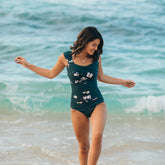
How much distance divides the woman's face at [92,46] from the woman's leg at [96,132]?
0.59 m

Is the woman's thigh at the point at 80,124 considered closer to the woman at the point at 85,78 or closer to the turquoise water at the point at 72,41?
the woman at the point at 85,78

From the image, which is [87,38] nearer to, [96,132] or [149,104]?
[96,132]

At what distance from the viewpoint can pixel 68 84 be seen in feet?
32.8

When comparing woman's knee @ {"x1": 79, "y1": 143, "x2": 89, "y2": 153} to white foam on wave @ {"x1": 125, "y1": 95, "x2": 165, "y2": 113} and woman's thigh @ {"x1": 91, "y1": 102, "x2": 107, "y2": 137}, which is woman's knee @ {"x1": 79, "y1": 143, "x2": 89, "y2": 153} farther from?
white foam on wave @ {"x1": 125, "y1": 95, "x2": 165, "y2": 113}

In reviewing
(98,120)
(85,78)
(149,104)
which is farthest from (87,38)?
(149,104)

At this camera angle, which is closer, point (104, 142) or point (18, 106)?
point (104, 142)

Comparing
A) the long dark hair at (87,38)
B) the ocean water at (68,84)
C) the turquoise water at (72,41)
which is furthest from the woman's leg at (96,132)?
the turquoise water at (72,41)

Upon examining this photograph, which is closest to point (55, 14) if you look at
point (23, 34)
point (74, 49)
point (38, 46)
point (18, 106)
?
point (23, 34)

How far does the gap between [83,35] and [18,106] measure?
196 inches

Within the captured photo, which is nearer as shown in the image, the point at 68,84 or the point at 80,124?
the point at 80,124

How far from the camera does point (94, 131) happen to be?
3410mm

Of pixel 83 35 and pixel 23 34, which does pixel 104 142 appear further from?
pixel 23 34

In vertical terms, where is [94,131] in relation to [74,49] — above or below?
below

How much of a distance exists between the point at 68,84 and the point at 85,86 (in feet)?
21.0
